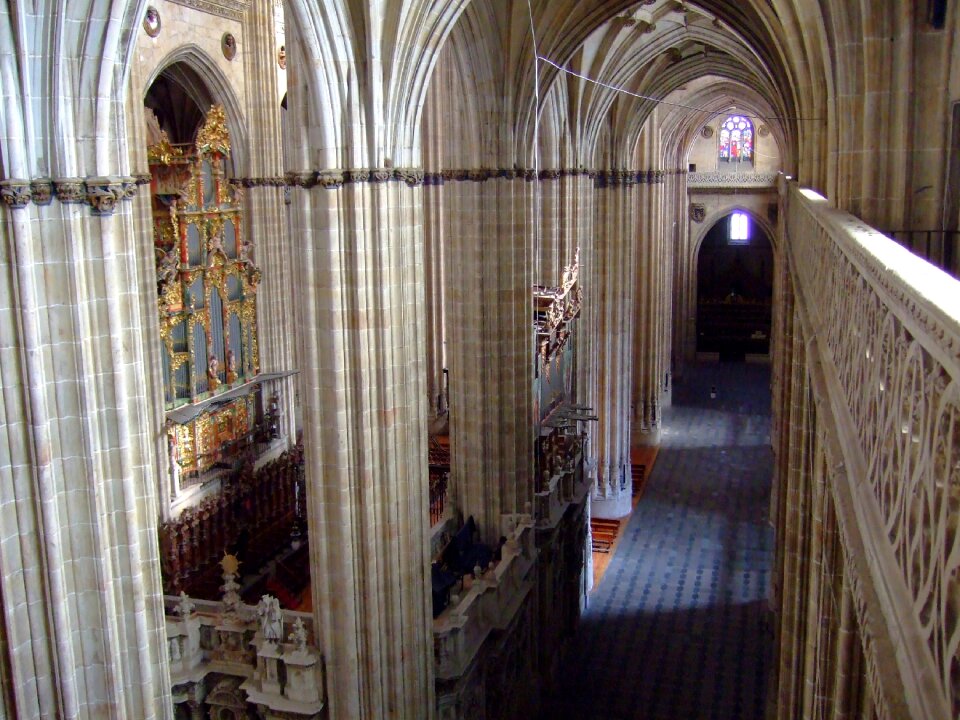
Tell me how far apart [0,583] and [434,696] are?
5677 mm

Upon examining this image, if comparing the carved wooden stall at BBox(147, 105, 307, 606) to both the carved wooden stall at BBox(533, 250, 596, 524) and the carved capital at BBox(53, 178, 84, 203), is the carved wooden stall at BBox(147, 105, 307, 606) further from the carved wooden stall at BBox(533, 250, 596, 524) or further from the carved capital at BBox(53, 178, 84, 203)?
the carved capital at BBox(53, 178, 84, 203)

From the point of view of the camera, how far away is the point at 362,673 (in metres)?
10.1

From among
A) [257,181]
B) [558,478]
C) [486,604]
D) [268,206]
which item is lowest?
[486,604]

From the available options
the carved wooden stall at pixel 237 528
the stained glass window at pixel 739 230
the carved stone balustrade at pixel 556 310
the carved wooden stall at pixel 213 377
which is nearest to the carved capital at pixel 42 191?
the carved wooden stall at pixel 237 528

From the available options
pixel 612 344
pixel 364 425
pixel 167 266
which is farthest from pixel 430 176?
pixel 364 425

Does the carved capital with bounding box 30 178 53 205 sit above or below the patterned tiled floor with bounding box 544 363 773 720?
above

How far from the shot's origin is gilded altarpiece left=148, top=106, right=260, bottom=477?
666 inches

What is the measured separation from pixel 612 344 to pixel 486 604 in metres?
11.7

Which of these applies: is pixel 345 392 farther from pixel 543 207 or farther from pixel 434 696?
pixel 543 207

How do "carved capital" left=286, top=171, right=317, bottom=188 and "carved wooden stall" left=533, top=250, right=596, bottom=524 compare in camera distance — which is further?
"carved wooden stall" left=533, top=250, right=596, bottom=524

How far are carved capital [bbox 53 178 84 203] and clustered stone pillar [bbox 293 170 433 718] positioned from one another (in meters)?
3.25

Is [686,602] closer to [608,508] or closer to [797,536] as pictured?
[608,508]

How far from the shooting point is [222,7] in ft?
57.7

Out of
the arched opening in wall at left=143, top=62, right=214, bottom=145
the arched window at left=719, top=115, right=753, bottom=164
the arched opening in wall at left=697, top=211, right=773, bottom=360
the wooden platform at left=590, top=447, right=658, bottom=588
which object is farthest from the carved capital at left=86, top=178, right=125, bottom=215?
the arched opening in wall at left=697, top=211, right=773, bottom=360
